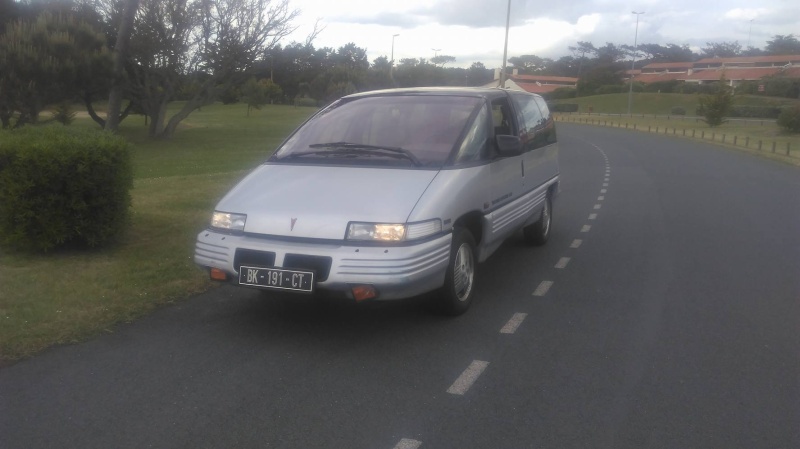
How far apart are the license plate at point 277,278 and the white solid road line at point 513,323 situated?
167 centimetres

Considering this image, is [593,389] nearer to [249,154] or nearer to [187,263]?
[187,263]

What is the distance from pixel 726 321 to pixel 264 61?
35043 mm

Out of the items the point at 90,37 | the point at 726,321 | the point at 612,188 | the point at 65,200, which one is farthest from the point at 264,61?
the point at 726,321

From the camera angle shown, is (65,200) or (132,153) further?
(132,153)

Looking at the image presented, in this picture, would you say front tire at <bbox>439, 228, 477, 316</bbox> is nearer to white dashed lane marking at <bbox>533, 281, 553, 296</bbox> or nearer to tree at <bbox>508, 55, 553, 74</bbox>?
white dashed lane marking at <bbox>533, 281, 553, 296</bbox>

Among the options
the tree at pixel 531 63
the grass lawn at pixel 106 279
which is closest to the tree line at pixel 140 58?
the grass lawn at pixel 106 279

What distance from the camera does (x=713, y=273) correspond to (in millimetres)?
8367

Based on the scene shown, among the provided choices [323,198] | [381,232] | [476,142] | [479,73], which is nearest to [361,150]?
[323,198]

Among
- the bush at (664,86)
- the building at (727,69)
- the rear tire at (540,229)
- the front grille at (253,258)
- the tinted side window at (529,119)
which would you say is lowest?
the rear tire at (540,229)

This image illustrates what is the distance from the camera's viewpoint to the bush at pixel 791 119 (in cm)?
4441

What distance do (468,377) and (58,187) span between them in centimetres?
481

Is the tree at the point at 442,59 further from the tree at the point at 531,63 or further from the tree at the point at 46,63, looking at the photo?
the tree at the point at 531,63

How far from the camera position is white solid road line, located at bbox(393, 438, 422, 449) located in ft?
13.5

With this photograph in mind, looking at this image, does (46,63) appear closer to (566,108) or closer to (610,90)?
(566,108)
